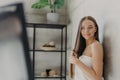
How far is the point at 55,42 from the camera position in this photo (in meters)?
2.15

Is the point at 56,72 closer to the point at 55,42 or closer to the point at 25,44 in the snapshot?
the point at 55,42

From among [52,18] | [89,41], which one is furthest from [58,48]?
[89,41]

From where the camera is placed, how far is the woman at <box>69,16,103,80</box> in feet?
3.26

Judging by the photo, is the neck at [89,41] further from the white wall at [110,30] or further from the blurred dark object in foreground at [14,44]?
the blurred dark object in foreground at [14,44]

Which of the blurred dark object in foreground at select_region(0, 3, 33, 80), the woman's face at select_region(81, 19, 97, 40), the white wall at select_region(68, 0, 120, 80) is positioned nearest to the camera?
the blurred dark object in foreground at select_region(0, 3, 33, 80)

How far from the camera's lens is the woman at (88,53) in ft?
3.26

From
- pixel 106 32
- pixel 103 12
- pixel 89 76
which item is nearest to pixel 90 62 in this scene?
pixel 89 76

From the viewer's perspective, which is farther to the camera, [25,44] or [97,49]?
[97,49]

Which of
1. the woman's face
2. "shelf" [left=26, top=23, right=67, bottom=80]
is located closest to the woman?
the woman's face

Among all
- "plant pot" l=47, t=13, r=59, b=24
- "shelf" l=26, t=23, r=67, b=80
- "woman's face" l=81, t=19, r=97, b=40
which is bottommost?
"shelf" l=26, t=23, r=67, b=80

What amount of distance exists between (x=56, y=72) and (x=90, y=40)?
104 cm

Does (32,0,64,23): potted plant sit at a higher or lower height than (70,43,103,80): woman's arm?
higher

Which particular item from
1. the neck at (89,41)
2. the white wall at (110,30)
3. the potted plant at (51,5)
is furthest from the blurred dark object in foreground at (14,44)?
the potted plant at (51,5)

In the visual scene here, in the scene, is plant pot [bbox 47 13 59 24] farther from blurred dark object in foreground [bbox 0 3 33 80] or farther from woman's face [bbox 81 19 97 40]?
blurred dark object in foreground [bbox 0 3 33 80]
